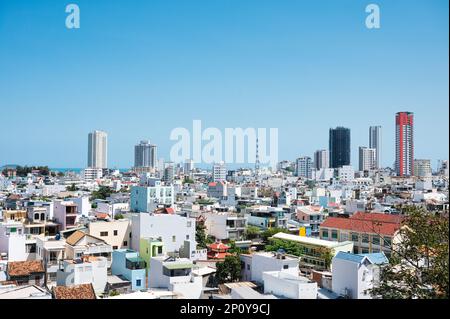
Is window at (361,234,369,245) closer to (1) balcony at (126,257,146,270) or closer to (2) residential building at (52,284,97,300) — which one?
(1) balcony at (126,257,146,270)

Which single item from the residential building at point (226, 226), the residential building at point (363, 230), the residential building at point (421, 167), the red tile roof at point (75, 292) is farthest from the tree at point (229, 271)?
the residential building at point (421, 167)

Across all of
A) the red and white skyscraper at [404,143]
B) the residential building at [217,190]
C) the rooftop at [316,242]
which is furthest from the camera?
the red and white skyscraper at [404,143]

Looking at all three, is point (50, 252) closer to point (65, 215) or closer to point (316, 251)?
point (65, 215)

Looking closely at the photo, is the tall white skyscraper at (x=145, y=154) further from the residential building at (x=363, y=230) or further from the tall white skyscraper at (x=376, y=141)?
the residential building at (x=363, y=230)

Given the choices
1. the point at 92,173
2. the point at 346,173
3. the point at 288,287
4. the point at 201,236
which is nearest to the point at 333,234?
the point at 201,236

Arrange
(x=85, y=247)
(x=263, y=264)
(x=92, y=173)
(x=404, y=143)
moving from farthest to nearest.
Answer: (x=92, y=173), (x=404, y=143), (x=85, y=247), (x=263, y=264)
